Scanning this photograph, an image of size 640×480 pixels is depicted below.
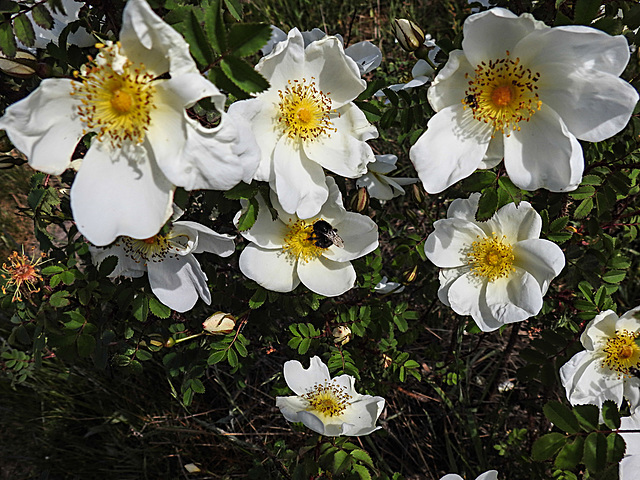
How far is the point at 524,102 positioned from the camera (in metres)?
1.25

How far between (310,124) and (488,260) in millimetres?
651

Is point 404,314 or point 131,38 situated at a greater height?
point 131,38

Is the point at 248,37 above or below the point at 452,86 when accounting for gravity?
above

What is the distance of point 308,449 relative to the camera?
148 centimetres

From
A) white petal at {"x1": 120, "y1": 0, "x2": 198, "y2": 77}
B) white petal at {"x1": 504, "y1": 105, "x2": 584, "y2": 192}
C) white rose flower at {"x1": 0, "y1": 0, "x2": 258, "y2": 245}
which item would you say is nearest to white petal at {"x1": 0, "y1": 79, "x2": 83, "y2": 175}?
white rose flower at {"x1": 0, "y1": 0, "x2": 258, "y2": 245}

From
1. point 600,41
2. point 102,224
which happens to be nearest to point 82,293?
point 102,224

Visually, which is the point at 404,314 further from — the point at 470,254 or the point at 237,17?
the point at 237,17

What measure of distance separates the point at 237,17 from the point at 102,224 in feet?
1.88

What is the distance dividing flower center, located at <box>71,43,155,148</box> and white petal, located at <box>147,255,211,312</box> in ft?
1.67

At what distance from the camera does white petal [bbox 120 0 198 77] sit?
89 centimetres


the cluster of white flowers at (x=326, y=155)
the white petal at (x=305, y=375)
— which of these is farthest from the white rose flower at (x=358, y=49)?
the white petal at (x=305, y=375)

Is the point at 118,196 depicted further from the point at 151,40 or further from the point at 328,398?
the point at 328,398

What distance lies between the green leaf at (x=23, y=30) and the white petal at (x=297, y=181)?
0.60m

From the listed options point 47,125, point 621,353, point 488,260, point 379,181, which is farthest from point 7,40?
point 621,353
